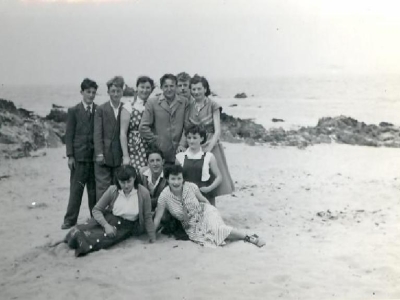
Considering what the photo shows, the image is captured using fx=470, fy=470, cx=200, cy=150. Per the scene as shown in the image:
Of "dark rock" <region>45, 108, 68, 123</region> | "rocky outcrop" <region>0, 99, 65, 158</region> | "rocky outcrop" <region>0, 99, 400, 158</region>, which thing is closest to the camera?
"rocky outcrop" <region>0, 99, 400, 158</region>

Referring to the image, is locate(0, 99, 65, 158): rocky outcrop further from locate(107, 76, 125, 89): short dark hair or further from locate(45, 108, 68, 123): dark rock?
locate(107, 76, 125, 89): short dark hair

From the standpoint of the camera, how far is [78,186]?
344 centimetres

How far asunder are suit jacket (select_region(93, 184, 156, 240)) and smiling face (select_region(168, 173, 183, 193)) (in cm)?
17

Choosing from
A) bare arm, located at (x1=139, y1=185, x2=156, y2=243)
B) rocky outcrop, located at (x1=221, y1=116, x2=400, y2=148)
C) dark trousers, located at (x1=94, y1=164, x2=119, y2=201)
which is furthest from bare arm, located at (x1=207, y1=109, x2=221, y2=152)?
rocky outcrop, located at (x1=221, y1=116, x2=400, y2=148)

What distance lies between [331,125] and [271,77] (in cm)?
134

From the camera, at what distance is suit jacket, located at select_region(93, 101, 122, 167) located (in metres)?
3.32

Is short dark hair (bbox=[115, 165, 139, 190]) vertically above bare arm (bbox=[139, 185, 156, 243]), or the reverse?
short dark hair (bbox=[115, 165, 139, 190])

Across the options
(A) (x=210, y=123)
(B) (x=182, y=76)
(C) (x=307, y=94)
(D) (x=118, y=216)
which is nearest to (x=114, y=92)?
(B) (x=182, y=76)

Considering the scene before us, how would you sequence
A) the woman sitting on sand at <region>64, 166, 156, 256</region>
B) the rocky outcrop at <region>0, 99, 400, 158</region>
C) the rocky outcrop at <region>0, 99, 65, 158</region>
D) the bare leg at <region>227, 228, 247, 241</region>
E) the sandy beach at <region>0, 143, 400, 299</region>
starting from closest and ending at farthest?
the sandy beach at <region>0, 143, 400, 299</region>
the woman sitting on sand at <region>64, 166, 156, 256</region>
the bare leg at <region>227, 228, 247, 241</region>
the rocky outcrop at <region>0, 99, 400, 158</region>
the rocky outcrop at <region>0, 99, 65, 158</region>

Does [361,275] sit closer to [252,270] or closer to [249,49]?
[252,270]

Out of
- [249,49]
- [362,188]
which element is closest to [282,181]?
[362,188]

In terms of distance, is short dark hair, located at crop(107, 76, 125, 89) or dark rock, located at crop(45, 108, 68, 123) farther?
dark rock, located at crop(45, 108, 68, 123)

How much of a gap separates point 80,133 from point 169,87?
2.38ft

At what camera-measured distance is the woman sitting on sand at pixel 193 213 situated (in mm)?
3145
